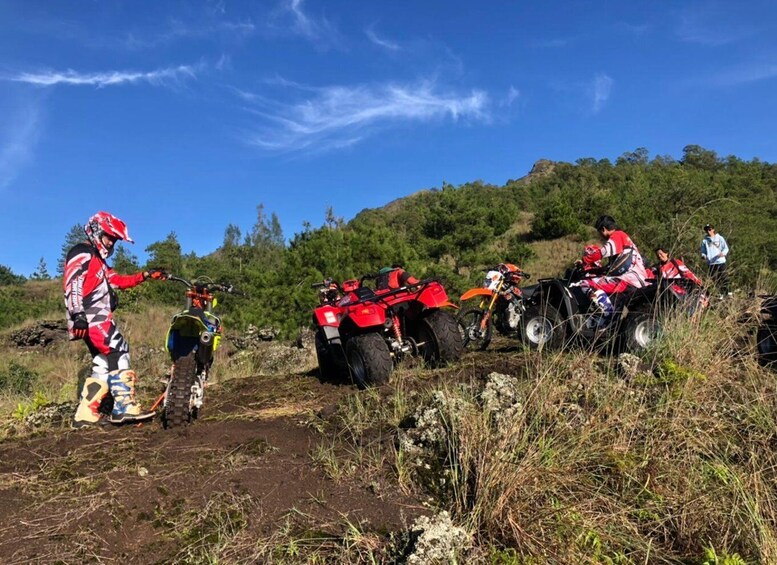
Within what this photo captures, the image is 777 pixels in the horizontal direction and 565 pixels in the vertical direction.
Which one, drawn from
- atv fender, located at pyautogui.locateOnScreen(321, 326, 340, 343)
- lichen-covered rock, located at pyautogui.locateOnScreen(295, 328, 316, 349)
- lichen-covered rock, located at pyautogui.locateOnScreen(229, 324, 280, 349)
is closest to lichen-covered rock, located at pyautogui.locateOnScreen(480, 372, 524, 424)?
atv fender, located at pyautogui.locateOnScreen(321, 326, 340, 343)

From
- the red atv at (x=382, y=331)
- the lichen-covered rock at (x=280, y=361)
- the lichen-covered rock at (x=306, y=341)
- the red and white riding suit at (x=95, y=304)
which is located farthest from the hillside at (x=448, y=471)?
the lichen-covered rock at (x=306, y=341)

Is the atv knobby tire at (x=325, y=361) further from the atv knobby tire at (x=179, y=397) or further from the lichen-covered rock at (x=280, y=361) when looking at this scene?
the atv knobby tire at (x=179, y=397)

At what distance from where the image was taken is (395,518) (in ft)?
8.34

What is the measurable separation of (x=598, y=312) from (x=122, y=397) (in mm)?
4826

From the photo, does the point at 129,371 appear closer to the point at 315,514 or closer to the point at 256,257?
the point at 315,514

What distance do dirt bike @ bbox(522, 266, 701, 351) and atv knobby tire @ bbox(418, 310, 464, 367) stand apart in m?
0.79

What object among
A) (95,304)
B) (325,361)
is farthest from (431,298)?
(95,304)

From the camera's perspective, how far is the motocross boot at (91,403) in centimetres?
462

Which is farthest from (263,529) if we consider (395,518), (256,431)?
(256,431)

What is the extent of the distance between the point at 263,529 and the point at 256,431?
5.26ft

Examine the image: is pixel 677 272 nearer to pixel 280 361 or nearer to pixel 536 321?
pixel 536 321

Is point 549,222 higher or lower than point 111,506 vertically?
higher

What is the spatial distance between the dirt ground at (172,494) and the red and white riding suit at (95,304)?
0.71 metres

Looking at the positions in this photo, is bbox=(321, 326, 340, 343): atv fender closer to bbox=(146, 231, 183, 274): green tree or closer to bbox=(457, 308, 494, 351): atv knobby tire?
bbox=(457, 308, 494, 351): atv knobby tire
